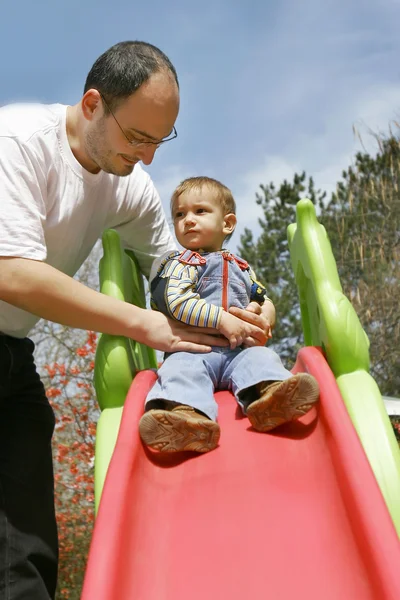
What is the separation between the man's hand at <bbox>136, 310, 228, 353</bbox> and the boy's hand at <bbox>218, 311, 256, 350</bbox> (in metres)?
0.06

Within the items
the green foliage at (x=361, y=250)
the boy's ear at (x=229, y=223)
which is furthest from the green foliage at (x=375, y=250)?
the boy's ear at (x=229, y=223)

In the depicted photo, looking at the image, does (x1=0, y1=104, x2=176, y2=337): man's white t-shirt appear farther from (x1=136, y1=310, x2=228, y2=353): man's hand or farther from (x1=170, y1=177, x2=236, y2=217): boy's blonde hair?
(x1=136, y1=310, x2=228, y2=353): man's hand

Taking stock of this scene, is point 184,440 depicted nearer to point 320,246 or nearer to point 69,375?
point 320,246

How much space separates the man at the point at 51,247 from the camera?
2.13 metres

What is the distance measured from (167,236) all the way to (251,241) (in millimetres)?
13953

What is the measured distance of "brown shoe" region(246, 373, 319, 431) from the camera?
2145 millimetres

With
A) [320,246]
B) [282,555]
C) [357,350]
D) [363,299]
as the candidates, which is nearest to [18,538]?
[282,555]

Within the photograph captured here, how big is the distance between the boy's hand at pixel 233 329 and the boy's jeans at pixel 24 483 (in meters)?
0.70

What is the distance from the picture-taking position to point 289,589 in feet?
5.68

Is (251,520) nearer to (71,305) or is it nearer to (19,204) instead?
(71,305)

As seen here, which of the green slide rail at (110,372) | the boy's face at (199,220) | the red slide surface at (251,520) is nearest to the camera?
the red slide surface at (251,520)

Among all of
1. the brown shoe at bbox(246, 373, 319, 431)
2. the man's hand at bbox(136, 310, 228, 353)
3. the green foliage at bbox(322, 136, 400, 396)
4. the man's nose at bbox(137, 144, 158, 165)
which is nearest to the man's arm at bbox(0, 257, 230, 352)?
the man's hand at bbox(136, 310, 228, 353)

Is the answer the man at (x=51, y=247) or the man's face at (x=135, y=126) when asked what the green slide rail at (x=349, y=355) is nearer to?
the man at (x=51, y=247)

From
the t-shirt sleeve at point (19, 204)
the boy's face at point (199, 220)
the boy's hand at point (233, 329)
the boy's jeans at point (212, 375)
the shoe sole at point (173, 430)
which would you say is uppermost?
the boy's face at point (199, 220)
